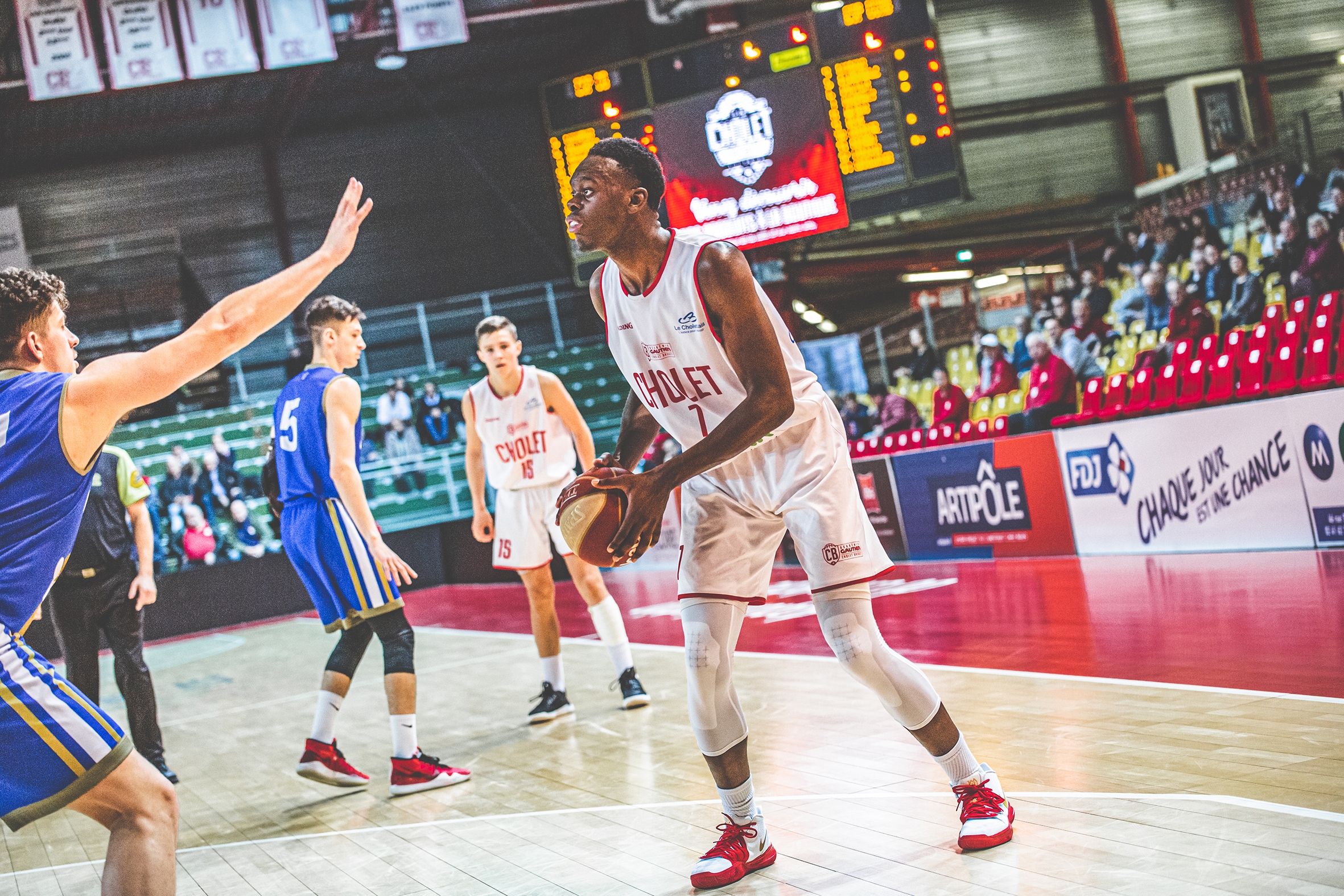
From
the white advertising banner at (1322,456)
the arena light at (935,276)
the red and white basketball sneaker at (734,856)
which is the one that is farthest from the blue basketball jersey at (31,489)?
the arena light at (935,276)

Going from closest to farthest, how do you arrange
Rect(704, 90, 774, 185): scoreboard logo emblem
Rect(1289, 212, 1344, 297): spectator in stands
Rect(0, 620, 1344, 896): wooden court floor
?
1. Rect(0, 620, 1344, 896): wooden court floor
2. Rect(1289, 212, 1344, 297): spectator in stands
3. Rect(704, 90, 774, 185): scoreboard logo emblem

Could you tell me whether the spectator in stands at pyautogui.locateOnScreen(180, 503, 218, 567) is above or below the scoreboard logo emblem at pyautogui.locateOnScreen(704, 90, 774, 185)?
below

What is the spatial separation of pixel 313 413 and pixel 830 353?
41.5 feet

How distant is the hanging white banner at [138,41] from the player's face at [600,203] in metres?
11.3

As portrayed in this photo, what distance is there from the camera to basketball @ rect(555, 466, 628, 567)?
2844 mm

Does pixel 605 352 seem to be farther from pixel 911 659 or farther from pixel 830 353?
pixel 911 659

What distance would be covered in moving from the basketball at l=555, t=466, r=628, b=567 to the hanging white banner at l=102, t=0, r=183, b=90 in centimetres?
1162

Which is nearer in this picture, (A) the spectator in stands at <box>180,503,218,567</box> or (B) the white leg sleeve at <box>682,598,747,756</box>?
(B) the white leg sleeve at <box>682,598,747,756</box>

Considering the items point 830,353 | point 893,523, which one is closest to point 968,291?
point 830,353

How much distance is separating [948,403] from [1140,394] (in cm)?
311

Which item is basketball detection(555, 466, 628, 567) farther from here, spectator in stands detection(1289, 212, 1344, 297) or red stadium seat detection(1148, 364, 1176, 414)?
spectator in stands detection(1289, 212, 1344, 297)

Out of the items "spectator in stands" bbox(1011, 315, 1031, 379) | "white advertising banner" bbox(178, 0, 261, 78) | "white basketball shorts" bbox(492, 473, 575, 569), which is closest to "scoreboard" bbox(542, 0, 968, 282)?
"spectator in stands" bbox(1011, 315, 1031, 379)

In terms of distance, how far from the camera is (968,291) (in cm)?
1491

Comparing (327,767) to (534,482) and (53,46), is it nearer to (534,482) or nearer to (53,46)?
(534,482)
